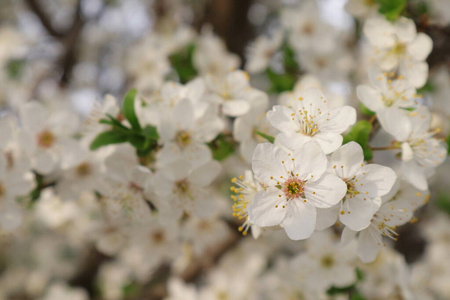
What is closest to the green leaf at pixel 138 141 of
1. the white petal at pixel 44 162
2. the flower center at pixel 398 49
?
the white petal at pixel 44 162

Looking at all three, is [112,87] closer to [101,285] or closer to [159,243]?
Result: [101,285]

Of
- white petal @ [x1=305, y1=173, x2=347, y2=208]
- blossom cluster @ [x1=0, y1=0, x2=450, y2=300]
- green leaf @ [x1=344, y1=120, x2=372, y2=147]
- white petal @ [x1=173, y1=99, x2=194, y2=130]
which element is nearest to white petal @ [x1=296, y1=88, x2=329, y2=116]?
blossom cluster @ [x1=0, y1=0, x2=450, y2=300]

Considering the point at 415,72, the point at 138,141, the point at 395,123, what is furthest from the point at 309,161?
the point at 415,72

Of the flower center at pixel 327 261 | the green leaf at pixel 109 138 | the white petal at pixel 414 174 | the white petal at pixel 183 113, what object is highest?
the white petal at pixel 183 113

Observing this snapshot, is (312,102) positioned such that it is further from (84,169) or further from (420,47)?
(84,169)

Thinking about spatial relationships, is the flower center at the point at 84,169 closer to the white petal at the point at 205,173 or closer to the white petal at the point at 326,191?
the white petal at the point at 205,173
